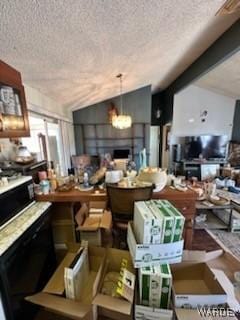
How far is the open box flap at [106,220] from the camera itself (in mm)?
1695

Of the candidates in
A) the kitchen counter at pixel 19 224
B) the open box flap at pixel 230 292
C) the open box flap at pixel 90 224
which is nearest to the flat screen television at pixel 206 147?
the open box flap at pixel 90 224

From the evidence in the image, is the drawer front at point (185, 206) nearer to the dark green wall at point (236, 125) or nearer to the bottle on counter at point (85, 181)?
the bottle on counter at point (85, 181)

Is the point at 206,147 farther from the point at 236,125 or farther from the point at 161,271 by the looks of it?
the point at 161,271

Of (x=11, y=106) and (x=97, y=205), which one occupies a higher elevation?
(x=11, y=106)

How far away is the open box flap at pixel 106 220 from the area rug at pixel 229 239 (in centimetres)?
160

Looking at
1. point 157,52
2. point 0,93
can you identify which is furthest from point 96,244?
point 157,52

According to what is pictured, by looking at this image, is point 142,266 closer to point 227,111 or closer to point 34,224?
point 34,224

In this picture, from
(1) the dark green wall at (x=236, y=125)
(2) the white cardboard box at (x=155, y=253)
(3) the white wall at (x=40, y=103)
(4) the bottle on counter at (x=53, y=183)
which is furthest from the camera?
(1) the dark green wall at (x=236, y=125)

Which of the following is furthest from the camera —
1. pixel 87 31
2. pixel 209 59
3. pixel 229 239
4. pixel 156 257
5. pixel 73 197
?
pixel 209 59

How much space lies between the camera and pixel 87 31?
1448mm

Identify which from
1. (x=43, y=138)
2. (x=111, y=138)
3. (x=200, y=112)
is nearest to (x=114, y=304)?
(x=43, y=138)

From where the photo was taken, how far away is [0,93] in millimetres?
1329

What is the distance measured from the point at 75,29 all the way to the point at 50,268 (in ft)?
7.05

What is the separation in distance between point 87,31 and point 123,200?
1460 millimetres
